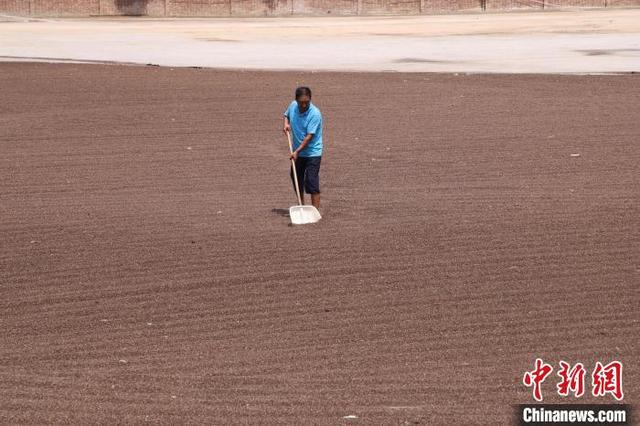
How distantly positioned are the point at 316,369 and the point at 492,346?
1.50 metres

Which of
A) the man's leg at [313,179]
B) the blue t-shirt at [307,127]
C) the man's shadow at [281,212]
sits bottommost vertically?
the man's shadow at [281,212]

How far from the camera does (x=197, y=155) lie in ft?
68.2

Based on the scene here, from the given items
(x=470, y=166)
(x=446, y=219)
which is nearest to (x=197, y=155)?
(x=470, y=166)

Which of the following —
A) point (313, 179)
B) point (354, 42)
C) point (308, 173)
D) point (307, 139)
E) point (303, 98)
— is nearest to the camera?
point (303, 98)

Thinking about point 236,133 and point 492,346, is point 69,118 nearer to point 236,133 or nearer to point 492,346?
point 236,133

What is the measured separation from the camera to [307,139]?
52.4ft

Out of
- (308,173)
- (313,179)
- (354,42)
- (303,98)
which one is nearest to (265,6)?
(354,42)

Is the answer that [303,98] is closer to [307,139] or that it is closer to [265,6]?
[307,139]

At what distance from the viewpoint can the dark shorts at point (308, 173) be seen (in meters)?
16.2

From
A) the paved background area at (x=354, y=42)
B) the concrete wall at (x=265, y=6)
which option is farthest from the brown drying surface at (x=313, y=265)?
the concrete wall at (x=265, y=6)

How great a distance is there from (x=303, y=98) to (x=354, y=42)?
91.9 ft

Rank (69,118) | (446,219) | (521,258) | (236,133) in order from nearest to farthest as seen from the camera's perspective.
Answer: (521,258)
(446,219)
(236,133)
(69,118)

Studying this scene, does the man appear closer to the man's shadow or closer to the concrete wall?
the man's shadow

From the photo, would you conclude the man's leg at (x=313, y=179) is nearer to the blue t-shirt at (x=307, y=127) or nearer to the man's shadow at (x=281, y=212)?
the blue t-shirt at (x=307, y=127)
